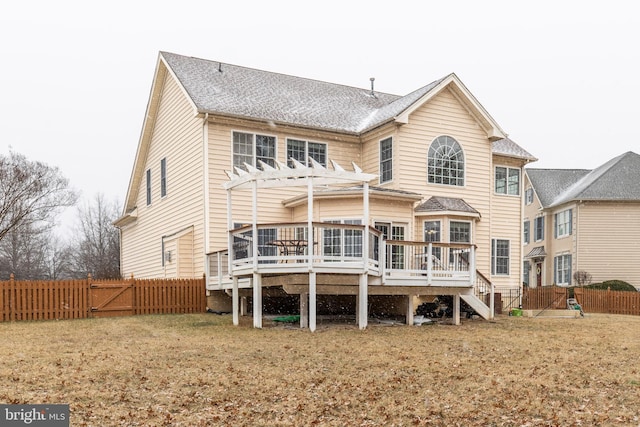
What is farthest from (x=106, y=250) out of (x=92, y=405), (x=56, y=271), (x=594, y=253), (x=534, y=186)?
(x=92, y=405)

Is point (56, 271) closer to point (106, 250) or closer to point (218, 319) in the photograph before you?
point (106, 250)

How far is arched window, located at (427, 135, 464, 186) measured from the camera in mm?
21125

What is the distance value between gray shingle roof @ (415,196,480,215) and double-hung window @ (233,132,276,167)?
17.7 ft

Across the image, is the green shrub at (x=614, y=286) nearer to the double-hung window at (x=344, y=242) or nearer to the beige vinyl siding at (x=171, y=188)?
the double-hung window at (x=344, y=242)

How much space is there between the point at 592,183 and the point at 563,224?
2859 millimetres

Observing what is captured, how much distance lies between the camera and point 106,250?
55.2 metres

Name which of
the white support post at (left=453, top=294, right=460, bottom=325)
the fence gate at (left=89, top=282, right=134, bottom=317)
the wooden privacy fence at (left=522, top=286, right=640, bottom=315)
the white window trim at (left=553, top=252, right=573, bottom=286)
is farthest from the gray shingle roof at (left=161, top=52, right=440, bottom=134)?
the white window trim at (left=553, top=252, right=573, bottom=286)

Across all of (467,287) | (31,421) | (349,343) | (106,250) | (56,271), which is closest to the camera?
(31,421)

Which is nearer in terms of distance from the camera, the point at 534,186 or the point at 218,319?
the point at 218,319

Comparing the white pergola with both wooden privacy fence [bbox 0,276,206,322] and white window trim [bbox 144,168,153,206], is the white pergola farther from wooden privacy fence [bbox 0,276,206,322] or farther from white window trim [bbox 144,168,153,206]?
white window trim [bbox 144,168,153,206]

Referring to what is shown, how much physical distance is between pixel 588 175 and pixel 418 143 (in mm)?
22611

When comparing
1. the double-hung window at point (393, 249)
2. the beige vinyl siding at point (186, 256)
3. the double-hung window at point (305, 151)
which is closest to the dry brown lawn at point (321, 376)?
the double-hung window at point (393, 249)

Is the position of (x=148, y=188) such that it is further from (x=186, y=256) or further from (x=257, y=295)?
(x=257, y=295)

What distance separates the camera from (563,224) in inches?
1384
